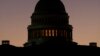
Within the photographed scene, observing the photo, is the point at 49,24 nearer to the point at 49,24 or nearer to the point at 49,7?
the point at 49,24

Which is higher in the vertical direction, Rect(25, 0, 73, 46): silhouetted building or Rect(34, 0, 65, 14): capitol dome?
Rect(34, 0, 65, 14): capitol dome

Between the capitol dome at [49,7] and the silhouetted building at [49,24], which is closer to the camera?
the silhouetted building at [49,24]

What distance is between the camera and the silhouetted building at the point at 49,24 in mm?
193375

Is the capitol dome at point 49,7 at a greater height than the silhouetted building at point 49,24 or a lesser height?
greater

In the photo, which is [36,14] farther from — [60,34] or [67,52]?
[67,52]

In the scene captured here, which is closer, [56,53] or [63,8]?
[56,53]

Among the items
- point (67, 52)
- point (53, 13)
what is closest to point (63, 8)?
point (53, 13)

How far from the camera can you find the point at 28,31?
19775 centimetres

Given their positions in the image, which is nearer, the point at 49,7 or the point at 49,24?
the point at 49,24

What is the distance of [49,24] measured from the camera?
639 ft

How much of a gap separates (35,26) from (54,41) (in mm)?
7868

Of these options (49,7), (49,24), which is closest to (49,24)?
(49,24)

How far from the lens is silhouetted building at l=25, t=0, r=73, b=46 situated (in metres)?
193

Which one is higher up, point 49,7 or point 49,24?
point 49,7
